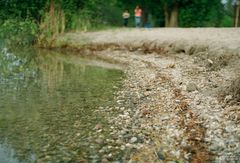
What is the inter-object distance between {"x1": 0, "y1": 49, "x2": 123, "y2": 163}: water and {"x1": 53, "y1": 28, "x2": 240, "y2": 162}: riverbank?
60 centimetres

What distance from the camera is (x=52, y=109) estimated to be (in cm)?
1226

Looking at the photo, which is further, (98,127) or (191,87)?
(191,87)

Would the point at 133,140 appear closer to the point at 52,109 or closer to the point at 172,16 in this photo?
the point at 52,109

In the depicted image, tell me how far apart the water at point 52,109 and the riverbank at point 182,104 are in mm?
604

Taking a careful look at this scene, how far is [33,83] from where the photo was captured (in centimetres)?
1670

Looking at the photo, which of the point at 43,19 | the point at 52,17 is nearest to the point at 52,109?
the point at 52,17

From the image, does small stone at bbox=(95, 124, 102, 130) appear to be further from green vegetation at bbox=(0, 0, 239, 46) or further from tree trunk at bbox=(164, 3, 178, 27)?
tree trunk at bbox=(164, 3, 178, 27)

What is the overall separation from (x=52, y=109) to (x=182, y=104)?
11.9 feet

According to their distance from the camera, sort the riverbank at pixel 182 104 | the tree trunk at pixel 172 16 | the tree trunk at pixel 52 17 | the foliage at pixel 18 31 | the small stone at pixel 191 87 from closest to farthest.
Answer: the riverbank at pixel 182 104
the small stone at pixel 191 87
the foliage at pixel 18 31
the tree trunk at pixel 52 17
the tree trunk at pixel 172 16

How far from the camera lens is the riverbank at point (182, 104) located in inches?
338

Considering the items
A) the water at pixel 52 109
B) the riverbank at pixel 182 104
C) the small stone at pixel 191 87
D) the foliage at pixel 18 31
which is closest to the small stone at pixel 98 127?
the water at pixel 52 109

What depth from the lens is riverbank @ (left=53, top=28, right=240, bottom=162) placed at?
859 cm

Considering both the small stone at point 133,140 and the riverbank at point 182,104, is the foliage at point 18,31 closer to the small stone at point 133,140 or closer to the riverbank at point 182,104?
the riverbank at point 182,104

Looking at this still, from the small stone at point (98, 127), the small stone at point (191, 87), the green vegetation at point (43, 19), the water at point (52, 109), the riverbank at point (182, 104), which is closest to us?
the riverbank at point (182, 104)
